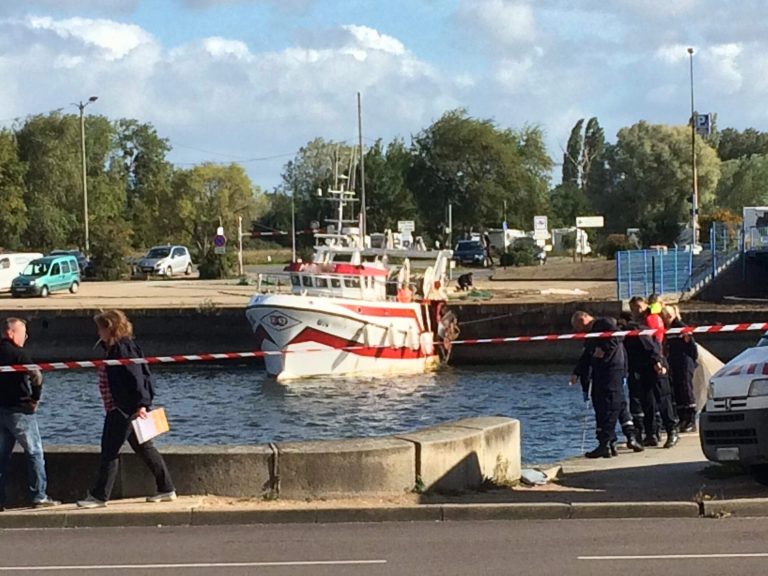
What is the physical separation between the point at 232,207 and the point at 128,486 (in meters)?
98.7

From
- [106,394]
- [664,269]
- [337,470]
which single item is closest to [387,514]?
[337,470]

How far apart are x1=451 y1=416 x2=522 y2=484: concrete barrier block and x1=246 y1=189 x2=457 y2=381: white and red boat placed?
24466 mm

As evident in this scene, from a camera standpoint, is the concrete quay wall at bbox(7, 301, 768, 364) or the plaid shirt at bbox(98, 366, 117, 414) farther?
the concrete quay wall at bbox(7, 301, 768, 364)

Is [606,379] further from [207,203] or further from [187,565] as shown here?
[207,203]

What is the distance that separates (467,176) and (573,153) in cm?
7276

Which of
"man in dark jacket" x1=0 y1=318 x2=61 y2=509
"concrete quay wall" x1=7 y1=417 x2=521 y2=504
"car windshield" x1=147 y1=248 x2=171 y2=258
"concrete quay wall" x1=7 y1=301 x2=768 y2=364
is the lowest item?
"concrete quay wall" x1=7 y1=301 x2=768 y2=364

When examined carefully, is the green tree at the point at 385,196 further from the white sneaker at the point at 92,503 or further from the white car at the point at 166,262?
the white sneaker at the point at 92,503

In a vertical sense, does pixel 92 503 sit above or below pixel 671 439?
above

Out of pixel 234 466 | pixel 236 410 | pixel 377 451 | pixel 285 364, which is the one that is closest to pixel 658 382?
pixel 377 451

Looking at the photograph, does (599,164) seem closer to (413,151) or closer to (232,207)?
(413,151)

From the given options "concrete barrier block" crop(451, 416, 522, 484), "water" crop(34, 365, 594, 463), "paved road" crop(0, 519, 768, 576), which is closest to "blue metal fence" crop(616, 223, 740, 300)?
"water" crop(34, 365, 594, 463)

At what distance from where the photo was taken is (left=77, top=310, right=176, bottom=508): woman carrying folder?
12.0 m

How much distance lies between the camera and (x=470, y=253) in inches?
3162

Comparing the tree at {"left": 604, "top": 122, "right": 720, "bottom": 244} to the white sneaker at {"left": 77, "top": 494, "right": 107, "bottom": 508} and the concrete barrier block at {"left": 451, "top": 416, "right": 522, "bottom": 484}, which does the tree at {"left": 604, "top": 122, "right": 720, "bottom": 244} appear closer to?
the concrete barrier block at {"left": 451, "top": 416, "right": 522, "bottom": 484}
